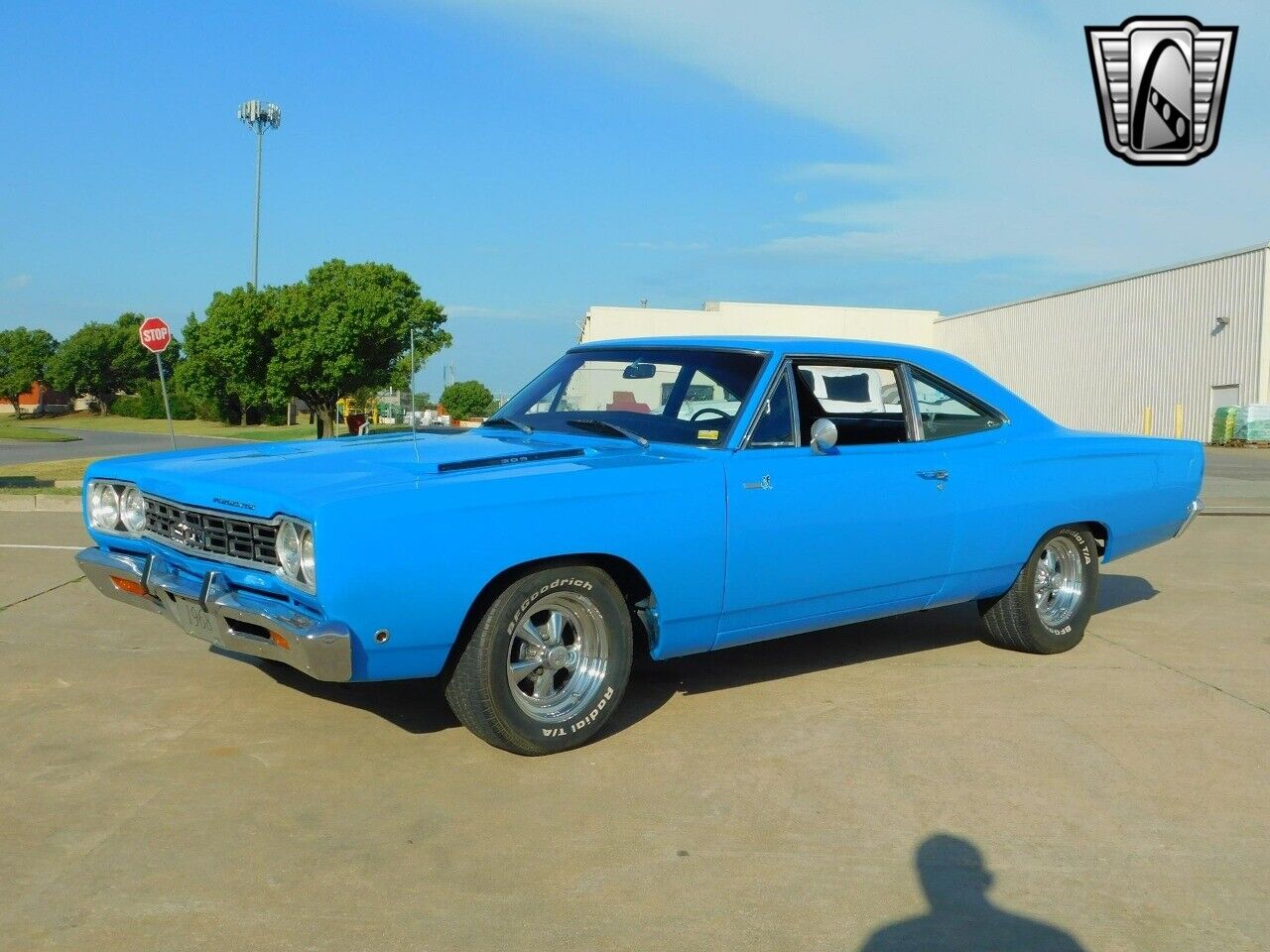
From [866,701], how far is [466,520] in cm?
214

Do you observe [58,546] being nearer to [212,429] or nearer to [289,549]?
[289,549]

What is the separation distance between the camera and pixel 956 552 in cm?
561

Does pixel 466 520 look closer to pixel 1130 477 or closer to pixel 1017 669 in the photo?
pixel 1017 669

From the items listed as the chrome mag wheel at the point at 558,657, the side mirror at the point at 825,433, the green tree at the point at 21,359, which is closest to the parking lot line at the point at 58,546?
the chrome mag wheel at the point at 558,657

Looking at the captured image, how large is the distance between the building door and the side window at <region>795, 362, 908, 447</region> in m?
33.1

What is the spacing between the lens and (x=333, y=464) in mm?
4609

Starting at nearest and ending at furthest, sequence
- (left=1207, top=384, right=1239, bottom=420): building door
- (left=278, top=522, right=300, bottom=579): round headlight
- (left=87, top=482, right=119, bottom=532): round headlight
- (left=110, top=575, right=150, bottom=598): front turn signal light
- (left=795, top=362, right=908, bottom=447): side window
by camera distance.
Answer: (left=278, top=522, right=300, bottom=579): round headlight, (left=110, top=575, right=150, bottom=598): front turn signal light, (left=87, top=482, right=119, bottom=532): round headlight, (left=795, top=362, right=908, bottom=447): side window, (left=1207, top=384, right=1239, bottom=420): building door

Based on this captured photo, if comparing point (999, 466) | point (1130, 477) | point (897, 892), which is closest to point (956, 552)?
point (999, 466)

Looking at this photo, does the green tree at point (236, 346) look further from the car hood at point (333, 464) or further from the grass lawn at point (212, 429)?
the car hood at point (333, 464)

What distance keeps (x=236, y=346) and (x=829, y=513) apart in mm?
36639

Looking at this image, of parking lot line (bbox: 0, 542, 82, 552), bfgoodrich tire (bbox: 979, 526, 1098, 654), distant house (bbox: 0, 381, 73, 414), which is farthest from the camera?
distant house (bbox: 0, 381, 73, 414)

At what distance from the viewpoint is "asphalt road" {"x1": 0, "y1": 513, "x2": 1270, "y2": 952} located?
3.16 m

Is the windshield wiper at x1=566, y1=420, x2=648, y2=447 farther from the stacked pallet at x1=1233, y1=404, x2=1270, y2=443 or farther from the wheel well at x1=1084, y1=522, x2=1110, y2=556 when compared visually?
the stacked pallet at x1=1233, y1=404, x2=1270, y2=443

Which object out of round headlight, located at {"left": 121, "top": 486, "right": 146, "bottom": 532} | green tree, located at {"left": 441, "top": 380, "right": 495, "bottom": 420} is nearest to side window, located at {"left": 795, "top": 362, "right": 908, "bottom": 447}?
round headlight, located at {"left": 121, "top": 486, "right": 146, "bottom": 532}
